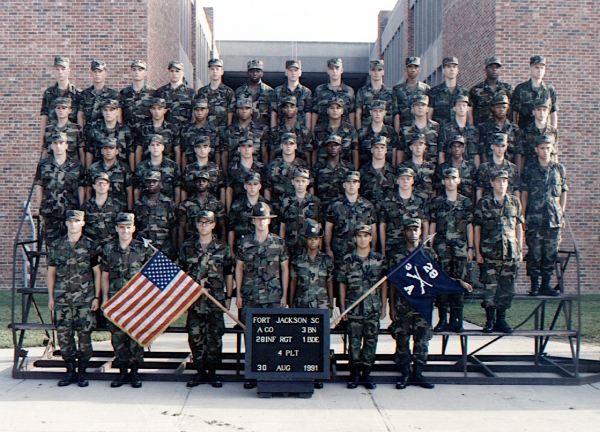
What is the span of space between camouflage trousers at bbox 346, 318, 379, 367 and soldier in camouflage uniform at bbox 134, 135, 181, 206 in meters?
2.89

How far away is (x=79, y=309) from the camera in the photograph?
7594mm

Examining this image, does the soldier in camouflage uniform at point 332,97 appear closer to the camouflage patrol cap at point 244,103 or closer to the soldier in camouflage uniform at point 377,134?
the soldier in camouflage uniform at point 377,134

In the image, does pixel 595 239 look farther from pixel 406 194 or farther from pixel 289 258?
pixel 289 258

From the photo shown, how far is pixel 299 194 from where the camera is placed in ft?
26.4

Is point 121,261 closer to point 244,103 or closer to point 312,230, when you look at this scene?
point 312,230

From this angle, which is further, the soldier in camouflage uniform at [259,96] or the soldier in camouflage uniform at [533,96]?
the soldier in camouflage uniform at [259,96]

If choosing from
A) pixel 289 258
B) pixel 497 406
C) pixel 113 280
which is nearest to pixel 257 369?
pixel 289 258

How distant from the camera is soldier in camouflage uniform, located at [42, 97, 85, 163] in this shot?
28.3 ft

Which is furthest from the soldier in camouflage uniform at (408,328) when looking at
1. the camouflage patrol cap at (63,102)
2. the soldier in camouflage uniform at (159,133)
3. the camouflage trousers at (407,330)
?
the camouflage patrol cap at (63,102)

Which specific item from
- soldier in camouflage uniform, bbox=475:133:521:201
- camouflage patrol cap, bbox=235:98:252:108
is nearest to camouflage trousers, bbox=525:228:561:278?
soldier in camouflage uniform, bbox=475:133:521:201

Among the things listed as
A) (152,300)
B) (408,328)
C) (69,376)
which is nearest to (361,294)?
(408,328)

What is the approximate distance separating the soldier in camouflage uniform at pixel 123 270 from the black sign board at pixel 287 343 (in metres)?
1.45

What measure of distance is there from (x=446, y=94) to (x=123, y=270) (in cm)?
522

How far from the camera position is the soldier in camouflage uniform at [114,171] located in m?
8.30
